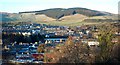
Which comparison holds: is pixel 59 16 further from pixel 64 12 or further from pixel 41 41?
pixel 41 41

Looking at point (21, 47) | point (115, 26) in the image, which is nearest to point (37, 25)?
point (21, 47)

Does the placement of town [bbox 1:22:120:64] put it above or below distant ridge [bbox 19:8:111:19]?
below

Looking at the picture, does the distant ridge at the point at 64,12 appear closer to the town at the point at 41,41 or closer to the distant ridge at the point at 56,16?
the distant ridge at the point at 56,16

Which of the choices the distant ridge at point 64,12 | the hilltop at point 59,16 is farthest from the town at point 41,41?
the distant ridge at point 64,12

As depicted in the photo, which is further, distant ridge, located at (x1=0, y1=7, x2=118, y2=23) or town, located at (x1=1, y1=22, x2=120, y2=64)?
distant ridge, located at (x1=0, y1=7, x2=118, y2=23)

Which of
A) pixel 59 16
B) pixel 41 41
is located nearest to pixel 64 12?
pixel 59 16

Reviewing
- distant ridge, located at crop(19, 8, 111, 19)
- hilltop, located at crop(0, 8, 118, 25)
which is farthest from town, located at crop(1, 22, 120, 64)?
distant ridge, located at crop(19, 8, 111, 19)

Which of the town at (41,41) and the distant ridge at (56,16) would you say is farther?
the distant ridge at (56,16)

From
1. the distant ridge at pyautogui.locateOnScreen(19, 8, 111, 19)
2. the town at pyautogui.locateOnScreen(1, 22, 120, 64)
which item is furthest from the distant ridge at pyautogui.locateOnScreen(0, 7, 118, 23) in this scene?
the town at pyautogui.locateOnScreen(1, 22, 120, 64)

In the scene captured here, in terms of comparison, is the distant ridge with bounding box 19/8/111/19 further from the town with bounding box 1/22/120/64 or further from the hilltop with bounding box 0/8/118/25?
the town with bounding box 1/22/120/64
